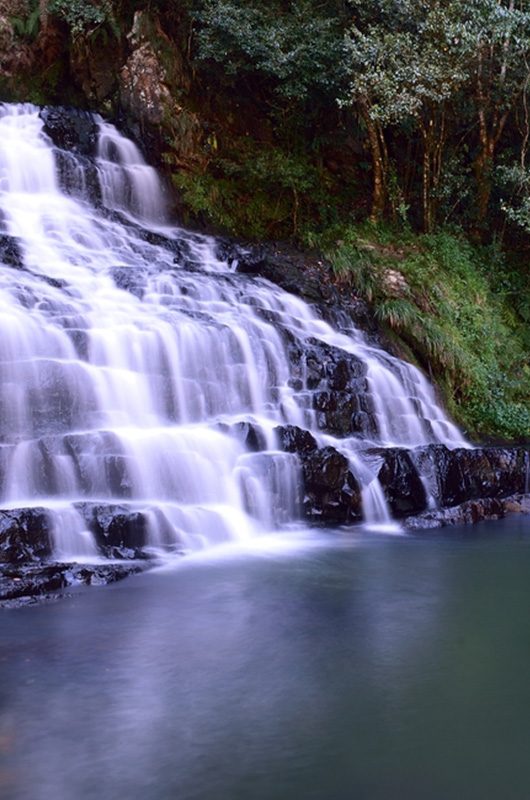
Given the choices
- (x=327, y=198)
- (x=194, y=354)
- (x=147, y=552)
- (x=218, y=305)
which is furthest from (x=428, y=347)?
(x=147, y=552)

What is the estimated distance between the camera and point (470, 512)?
1023 centimetres

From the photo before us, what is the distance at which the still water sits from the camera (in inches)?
158

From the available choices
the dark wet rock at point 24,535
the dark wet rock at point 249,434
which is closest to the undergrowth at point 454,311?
the dark wet rock at point 249,434

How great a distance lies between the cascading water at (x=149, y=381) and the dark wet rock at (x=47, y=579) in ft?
1.53

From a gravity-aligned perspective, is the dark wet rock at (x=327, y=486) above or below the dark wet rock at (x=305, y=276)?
below

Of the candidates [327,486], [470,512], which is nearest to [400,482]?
[470,512]

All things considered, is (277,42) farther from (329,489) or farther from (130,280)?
(329,489)

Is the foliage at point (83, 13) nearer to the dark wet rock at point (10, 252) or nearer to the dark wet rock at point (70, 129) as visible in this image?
the dark wet rock at point (70, 129)

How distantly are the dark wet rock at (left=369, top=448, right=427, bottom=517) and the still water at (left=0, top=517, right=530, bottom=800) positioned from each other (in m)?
2.30

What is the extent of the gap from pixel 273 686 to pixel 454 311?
445 inches

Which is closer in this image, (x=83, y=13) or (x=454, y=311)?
(x=454, y=311)

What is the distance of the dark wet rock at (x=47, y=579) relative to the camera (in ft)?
21.8

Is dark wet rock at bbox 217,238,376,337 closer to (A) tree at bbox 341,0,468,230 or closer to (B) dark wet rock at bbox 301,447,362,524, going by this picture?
(A) tree at bbox 341,0,468,230

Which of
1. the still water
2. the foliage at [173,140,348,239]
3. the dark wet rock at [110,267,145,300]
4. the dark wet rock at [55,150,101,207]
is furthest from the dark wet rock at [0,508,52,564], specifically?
the foliage at [173,140,348,239]
